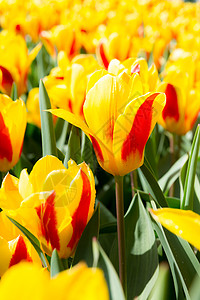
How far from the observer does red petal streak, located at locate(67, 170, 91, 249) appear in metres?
0.55

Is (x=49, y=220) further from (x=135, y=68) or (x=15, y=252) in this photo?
(x=135, y=68)

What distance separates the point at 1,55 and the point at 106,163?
656mm

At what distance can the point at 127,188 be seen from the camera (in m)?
1.09

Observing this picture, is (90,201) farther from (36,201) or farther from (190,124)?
(190,124)

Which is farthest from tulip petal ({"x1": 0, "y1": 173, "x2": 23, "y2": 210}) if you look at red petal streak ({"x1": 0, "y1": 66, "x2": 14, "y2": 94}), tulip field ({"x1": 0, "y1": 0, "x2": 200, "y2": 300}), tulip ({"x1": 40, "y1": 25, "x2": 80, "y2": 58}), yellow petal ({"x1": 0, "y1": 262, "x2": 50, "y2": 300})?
tulip ({"x1": 40, "y1": 25, "x2": 80, "y2": 58})

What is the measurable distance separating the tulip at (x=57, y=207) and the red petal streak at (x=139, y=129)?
2.3 inches

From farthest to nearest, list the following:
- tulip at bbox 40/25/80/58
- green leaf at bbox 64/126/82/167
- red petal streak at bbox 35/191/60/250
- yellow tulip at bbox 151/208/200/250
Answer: tulip at bbox 40/25/80/58 → green leaf at bbox 64/126/82/167 → red petal streak at bbox 35/191/60/250 → yellow tulip at bbox 151/208/200/250

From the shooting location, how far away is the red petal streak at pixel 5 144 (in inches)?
28.3

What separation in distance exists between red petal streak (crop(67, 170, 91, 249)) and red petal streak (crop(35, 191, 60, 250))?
2cm

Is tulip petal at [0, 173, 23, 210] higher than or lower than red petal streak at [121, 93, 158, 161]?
lower

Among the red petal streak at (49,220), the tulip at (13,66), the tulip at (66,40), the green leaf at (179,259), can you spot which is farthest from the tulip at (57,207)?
the tulip at (66,40)

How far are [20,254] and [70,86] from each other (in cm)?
41

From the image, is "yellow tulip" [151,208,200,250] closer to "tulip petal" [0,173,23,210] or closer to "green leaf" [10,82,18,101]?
"tulip petal" [0,173,23,210]

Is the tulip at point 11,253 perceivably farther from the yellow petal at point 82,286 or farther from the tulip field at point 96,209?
the yellow petal at point 82,286
